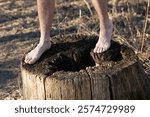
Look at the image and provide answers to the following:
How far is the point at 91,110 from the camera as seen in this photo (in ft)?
9.68

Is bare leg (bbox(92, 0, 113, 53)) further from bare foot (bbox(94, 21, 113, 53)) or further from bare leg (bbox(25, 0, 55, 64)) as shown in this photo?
bare leg (bbox(25, 0, 55, 64))


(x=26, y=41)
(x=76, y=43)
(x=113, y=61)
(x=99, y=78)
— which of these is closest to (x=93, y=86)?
(x=99, y=78)

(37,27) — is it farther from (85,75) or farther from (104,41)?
(85,75)

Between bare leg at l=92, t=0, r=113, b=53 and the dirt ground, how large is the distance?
0.83 meters

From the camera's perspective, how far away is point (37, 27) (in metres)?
5.22

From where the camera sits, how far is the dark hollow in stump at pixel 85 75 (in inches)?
114

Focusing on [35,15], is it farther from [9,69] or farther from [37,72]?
[37,72]

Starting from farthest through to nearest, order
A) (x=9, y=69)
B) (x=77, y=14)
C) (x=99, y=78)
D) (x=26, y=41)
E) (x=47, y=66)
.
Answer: (x=77, y=14) → (x=26, y=41) → (x=9, y=69) → (x=47, y=66) → (x=99, y=78)

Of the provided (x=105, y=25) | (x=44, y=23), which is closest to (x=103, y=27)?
(x=105, y=25)

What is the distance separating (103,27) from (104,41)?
6.7 inches

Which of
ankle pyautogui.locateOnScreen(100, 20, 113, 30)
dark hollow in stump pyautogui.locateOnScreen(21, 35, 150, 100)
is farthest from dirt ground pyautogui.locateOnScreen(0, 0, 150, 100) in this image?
dark hollow in stump pyautogui.locateOnScreen(21, 35, 150, 100)

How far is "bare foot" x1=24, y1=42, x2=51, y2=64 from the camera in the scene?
317 cm

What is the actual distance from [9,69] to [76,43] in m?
1.30

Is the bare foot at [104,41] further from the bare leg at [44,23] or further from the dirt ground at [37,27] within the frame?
the dirt ground at [37,27]
